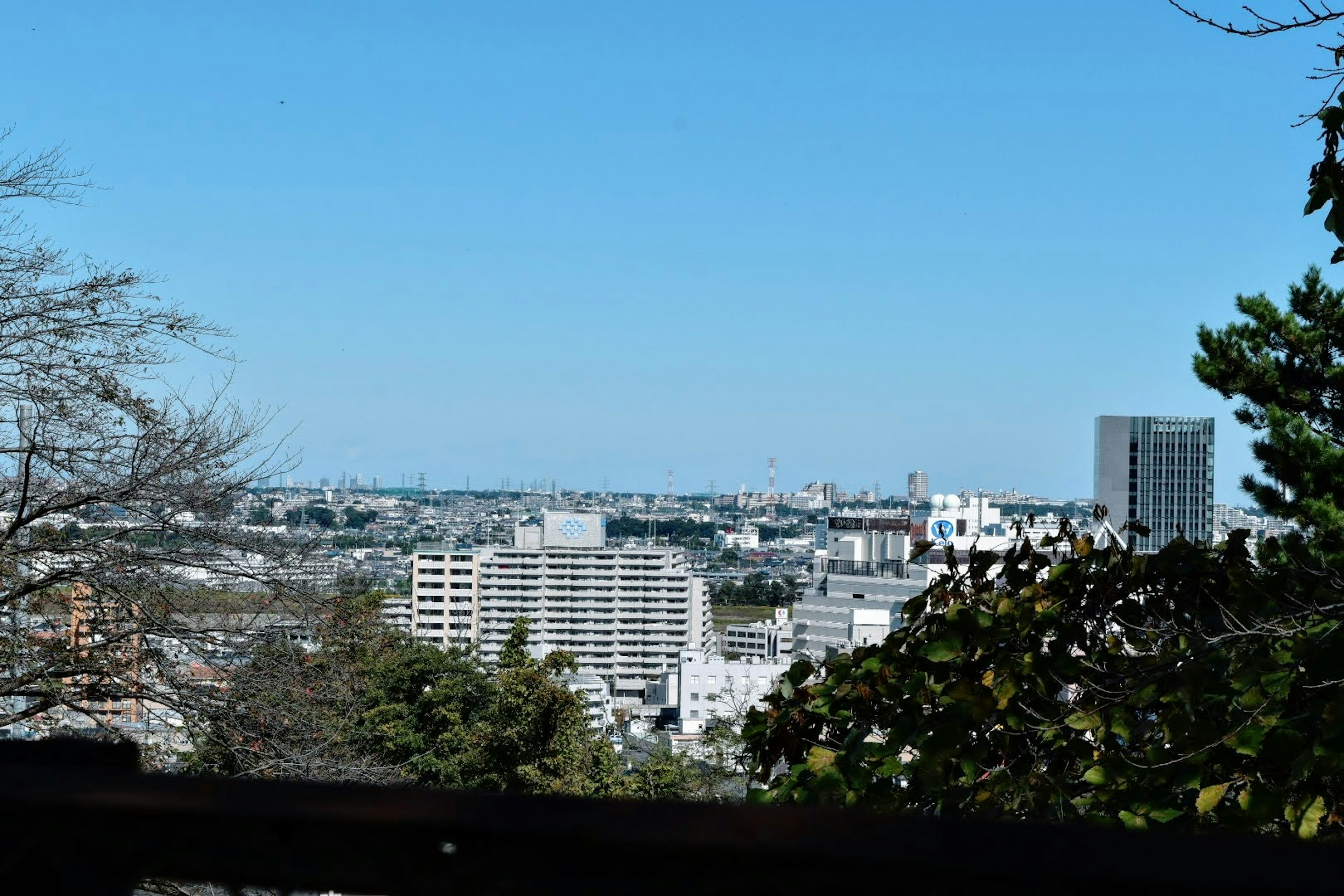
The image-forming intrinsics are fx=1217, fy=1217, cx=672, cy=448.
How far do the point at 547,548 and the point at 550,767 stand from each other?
52.5 meters

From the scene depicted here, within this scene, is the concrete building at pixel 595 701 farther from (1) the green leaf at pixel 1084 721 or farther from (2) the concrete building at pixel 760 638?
(1) the green leaf at pixel 1084 721

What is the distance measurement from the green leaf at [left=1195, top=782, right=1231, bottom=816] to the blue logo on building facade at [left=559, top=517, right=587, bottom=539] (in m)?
65.0

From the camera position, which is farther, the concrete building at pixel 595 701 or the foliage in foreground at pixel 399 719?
the concrete building at pixel 595 701

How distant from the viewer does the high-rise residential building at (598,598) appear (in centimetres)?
6197

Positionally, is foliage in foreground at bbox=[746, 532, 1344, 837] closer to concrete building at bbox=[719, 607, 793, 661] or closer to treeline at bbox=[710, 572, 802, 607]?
concrete building at bbox=[719, 607, 793, 661]

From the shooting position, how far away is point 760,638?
61.9 metres

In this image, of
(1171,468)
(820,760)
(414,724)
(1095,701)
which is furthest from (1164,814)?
(1171,468)

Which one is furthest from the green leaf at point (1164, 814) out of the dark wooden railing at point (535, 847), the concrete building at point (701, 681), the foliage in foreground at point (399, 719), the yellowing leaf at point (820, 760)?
the concrete building at point (701, 681)

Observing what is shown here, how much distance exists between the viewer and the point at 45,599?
6.64 metres

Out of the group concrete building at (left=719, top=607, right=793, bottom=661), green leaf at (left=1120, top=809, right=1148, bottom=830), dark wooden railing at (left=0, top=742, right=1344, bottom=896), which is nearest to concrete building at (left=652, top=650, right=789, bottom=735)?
concrete building at (left=719, top=607, right=793, bottom=661)

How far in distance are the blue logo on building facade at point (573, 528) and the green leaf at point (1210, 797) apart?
65.0 meters

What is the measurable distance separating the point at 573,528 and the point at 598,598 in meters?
4.63

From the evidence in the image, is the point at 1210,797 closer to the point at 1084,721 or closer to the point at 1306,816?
the point at 1306,816

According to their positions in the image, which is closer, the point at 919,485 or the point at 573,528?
the point at 573,528
